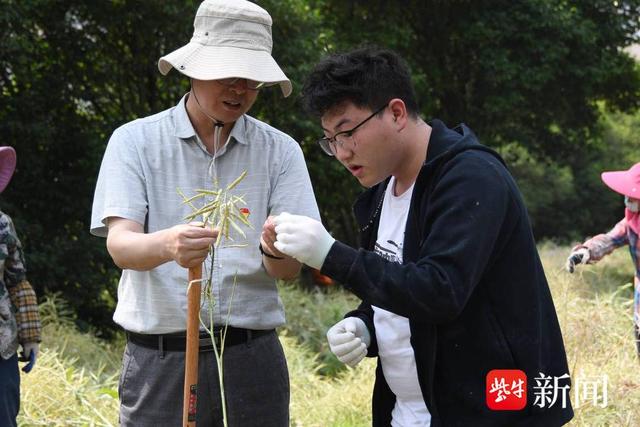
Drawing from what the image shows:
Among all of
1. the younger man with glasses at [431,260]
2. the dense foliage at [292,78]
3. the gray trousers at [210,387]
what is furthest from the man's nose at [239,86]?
the dense foliage at [292,78]

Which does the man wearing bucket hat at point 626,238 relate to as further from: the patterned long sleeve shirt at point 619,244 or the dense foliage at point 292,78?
the dense foliage at point 292,78

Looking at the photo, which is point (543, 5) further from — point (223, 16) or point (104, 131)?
point (223, 16)

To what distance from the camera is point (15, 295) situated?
3.40m

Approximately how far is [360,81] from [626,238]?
3.51 meters

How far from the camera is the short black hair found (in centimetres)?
210

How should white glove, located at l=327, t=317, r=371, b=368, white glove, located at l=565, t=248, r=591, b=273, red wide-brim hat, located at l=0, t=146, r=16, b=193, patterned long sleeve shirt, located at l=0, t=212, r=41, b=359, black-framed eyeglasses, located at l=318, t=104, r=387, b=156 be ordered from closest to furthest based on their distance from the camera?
black-framed eyeglasses, located at l=318, t=104, r=387, b=156 < white glove, located at l=327, t=317, r=371, b=368 < patterned long sleeve shirt, located at l=0, t=212, r=41, b=359 < red wide-brim hat, located at l=0, t=146, r=16, b=193 < white glove, located at l=565, t=248, r=591, b=273

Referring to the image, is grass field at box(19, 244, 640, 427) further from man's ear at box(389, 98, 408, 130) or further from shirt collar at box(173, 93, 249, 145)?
man's ear at box(389, 98, 408, 130)

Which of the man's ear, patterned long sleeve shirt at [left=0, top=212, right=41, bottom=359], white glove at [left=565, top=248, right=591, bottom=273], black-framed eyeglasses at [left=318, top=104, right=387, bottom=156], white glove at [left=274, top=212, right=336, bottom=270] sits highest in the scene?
the man's ear

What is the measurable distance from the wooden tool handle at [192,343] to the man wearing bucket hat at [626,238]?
3.15 meters

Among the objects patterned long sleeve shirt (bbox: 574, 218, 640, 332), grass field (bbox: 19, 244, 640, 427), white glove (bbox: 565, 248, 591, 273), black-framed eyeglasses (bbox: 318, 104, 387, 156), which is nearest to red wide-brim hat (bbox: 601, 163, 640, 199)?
patterned long sleeve shirt (bbox: 574, 218, 640, 332)

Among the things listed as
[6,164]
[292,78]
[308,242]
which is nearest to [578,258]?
[6,164]

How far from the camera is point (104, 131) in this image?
8641 millimetres

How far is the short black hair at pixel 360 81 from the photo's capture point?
2.10m

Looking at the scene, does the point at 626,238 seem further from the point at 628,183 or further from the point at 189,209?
the point at 189,209
